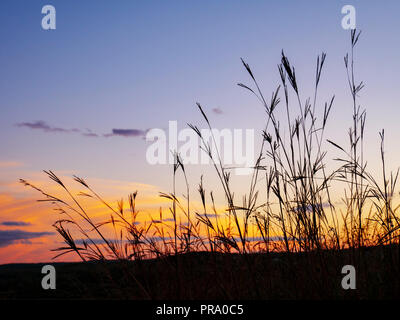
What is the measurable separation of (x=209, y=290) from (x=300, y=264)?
2.19ft

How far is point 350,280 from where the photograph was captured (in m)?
2.35

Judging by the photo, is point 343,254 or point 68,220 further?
point 343,254
